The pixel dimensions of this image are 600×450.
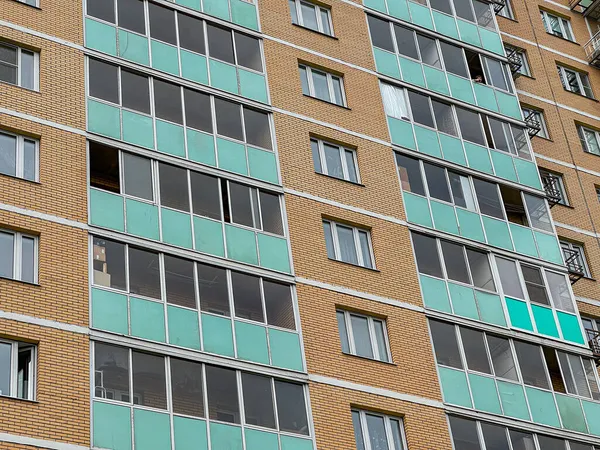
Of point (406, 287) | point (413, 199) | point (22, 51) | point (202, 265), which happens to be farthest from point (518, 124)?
point (22, 51)

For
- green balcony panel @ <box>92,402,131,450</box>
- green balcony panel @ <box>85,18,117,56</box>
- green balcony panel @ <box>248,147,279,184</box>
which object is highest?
green balcony panel @ <box>85,18,117,56</box>

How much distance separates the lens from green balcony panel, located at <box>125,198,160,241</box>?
98.0ft

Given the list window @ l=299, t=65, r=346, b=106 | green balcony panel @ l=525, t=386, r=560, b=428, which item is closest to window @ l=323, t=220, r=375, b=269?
window @ l=299, t=65, r=346, b=106

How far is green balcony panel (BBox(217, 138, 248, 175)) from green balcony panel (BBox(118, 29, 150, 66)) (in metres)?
3.19


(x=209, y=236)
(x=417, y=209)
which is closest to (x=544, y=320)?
(x=417, y=209)

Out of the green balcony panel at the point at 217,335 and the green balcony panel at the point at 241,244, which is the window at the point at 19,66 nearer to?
the green balcony panel at the point at 241,244

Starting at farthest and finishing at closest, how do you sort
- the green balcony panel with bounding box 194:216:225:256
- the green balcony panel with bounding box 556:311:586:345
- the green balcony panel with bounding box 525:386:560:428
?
the green balcony panel with bounding box 556:311:586:345
the green balcony panel with bounding box 525:386:560:428
the green balcony panel with bounding box 194:216:225:256

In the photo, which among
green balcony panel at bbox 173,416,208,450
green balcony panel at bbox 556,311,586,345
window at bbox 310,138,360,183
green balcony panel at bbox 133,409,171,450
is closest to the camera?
green balcony panel at bbox 133,409,171,450

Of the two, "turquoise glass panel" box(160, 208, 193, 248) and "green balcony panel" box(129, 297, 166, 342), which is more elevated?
"turquoise glass panel" box(160, 208, 193, 248)

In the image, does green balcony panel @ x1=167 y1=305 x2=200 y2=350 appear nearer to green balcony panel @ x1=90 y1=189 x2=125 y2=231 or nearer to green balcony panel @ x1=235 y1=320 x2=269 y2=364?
green balcony panel @ x1=235 y1=320 x2=269 y2=364

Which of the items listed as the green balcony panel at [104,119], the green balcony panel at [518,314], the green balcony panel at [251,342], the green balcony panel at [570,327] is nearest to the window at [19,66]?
the green balcony panel at [104,119]

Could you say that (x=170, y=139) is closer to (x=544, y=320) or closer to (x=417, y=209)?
(x=417, y=209)

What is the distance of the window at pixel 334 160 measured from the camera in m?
35.1

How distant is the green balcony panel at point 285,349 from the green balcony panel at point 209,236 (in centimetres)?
261
